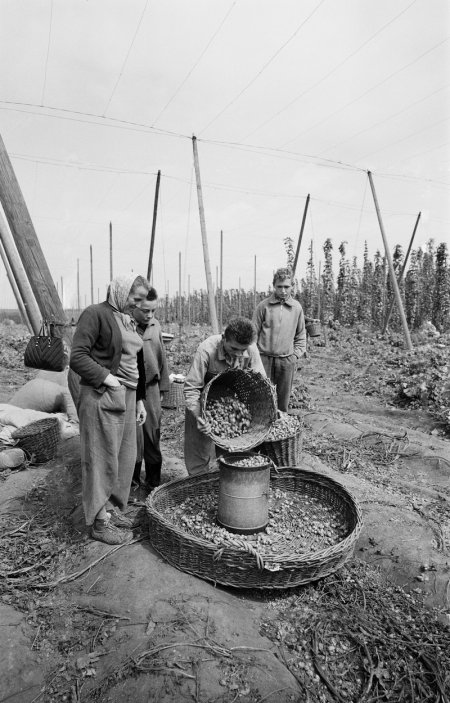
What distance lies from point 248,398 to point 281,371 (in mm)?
1861

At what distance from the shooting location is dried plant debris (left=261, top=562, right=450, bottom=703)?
7.75ft

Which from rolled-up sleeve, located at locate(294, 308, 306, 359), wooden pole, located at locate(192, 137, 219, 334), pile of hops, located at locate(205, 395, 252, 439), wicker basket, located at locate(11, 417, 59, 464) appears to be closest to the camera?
pile of hops, located at locate(205, 395, 252, 439)

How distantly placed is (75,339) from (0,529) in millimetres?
1586

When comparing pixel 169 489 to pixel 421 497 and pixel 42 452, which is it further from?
pixel 421 497

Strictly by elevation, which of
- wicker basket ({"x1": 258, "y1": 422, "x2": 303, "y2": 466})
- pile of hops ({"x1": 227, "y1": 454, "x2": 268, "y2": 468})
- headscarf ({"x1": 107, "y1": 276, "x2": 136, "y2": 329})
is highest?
headscarf ({"x1": 107, "y1": 276, "x2": 136, "y2": 329})

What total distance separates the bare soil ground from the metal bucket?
0.43 metres

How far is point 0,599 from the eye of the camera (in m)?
2.74

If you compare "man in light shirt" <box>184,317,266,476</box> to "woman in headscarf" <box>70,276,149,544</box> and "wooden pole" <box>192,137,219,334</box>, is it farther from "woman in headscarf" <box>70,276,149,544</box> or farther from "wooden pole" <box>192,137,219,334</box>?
"wooden pole" <box>192,137,219,334</box>

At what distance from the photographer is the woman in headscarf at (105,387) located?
9.74 ft

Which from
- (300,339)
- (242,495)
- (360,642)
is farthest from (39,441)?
(360,642)

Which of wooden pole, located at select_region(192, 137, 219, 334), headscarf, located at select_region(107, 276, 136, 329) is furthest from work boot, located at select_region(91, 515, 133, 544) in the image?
wooden pole, located at select_region(192, 137, 219, 334)

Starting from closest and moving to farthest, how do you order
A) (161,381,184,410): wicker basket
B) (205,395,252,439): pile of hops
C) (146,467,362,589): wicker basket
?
(146,467,362,589): wicker basket, (205,395,252,439): pile of hops, (161,381,184,410): wicker basket

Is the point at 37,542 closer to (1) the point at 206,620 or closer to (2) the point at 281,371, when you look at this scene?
(1) the point at 206,620

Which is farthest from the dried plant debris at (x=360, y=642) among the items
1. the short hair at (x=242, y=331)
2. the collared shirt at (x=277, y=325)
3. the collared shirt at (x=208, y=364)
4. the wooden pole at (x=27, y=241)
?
the wooden pole at (x=27, y=241)
